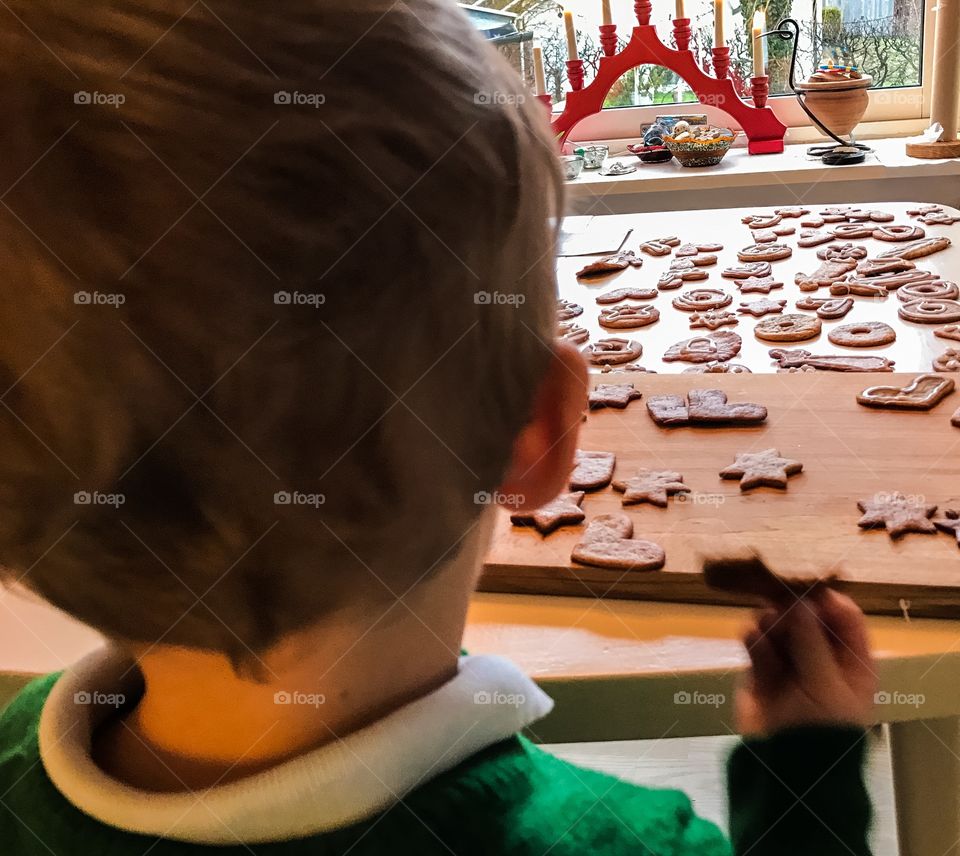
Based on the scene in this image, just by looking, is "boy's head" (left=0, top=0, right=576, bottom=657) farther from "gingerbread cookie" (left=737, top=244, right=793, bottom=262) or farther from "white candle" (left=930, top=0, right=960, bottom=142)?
"white candle" (left=930, top=0, right=960, bottom=142)

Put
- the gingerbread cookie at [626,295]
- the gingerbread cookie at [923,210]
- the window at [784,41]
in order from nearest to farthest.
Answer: the gingerbread cookie at [626,295] < the gingerbread cookie at [923,210] < the window at [784,41]

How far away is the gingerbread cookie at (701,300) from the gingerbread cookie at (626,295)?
1.6 inches

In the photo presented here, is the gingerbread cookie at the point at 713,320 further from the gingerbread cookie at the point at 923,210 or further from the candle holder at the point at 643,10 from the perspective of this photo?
the candle holder at the point at 643,10

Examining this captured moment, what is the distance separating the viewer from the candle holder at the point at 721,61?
7.23ft

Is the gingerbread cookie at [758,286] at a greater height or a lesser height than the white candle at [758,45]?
lesser

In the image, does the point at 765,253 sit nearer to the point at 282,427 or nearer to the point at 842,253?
the point at 842,253

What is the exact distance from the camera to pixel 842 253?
54.5 inches

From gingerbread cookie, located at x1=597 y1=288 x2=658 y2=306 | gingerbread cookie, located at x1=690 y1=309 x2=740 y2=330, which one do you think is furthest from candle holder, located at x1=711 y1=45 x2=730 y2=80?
gingerbread cookie, located at x1=690 y1=309 x2=740 y2=330

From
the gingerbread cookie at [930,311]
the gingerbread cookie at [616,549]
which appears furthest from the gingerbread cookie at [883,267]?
the gingerbread cookie at [616,549]

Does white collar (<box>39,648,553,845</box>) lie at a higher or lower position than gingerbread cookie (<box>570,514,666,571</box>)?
higher

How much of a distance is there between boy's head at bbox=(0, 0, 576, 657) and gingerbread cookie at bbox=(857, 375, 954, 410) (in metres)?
0.56

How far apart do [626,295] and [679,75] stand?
48.1 inches

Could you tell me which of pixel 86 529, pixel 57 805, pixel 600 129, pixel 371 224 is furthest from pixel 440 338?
pixel 600 129

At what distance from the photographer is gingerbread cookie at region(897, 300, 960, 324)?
110 centimetres
